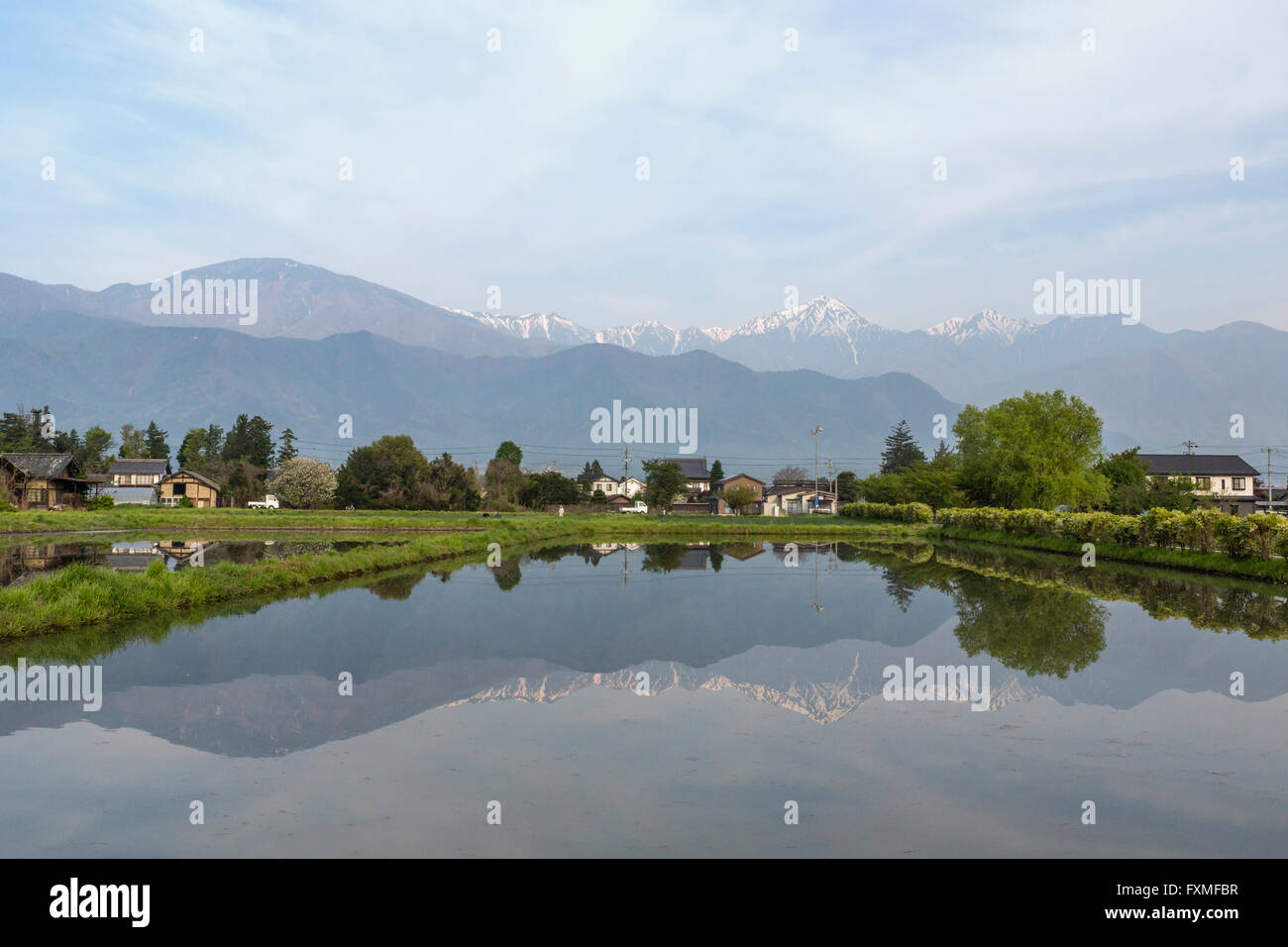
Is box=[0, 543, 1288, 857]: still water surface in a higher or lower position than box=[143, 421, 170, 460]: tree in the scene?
lower

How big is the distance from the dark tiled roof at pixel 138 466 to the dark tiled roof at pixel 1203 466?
102756mm

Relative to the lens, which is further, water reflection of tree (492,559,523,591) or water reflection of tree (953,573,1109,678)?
water reflection of tree (492,559,523,591)

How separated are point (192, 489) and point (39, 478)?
68.2 ft

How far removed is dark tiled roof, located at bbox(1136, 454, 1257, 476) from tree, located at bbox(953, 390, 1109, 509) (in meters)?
35.9

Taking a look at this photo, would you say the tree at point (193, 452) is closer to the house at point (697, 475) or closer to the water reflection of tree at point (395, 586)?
the house at point (697, 475)

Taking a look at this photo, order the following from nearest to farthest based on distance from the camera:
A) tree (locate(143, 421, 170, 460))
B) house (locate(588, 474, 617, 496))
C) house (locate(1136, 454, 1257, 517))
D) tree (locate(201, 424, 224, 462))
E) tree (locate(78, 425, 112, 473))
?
house (locate(1136, 454, 1257, 517)), tree (locate(78, 425, 112, 473)), tree (locate(143, 421, 170, 460)), tree (locate(201, 424, 224, 462)), house (locate(588, 474, 617, 496))

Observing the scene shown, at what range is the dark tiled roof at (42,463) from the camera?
232 feet

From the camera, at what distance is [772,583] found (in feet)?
91.1

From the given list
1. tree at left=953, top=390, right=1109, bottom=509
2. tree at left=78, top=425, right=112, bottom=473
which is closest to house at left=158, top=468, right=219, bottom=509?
tree at left=78, top=425, right=112, bottom=473

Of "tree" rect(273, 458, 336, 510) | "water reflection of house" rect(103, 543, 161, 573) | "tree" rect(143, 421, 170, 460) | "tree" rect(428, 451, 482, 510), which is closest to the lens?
"water reflection of house" rect(103, 543, 161, 573)

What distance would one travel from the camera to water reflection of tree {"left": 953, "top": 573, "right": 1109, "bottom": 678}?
1405 cm

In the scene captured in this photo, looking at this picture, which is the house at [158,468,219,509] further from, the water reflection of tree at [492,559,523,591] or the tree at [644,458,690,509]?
the water reflection of tree at [492,559,523,591]
